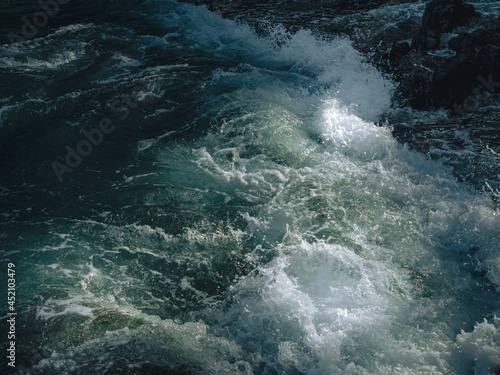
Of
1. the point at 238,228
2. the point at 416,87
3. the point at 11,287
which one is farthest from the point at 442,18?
the point at 11,287

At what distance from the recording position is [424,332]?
128 inches

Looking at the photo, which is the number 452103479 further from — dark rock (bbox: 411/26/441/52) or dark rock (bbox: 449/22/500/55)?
dark rock (bbox: 411/26/441/52)

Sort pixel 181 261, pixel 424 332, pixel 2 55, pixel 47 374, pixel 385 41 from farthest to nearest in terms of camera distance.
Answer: pixel 385 41, pixel 2 55, pixel 181 261, pixel 424 332, pixel 47 374

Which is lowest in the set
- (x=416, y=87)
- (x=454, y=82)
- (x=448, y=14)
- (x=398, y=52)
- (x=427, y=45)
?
(x=416, y=87)

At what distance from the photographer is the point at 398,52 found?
7.78 meters

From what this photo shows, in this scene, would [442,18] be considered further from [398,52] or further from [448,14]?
[398,52]

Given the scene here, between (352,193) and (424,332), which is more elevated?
(352,193)

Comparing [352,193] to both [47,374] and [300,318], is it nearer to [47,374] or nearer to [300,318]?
[300,318]

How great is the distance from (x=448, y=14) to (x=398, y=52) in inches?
71.6

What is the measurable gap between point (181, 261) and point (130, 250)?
616mm

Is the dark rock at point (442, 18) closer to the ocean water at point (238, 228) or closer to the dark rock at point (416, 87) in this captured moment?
the dark rock at point (416, 87)

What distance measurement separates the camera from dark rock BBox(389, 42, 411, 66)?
7766mm

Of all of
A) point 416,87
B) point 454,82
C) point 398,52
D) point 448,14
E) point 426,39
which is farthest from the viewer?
point 448,14

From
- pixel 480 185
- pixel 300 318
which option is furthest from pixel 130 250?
pixel 480 185
